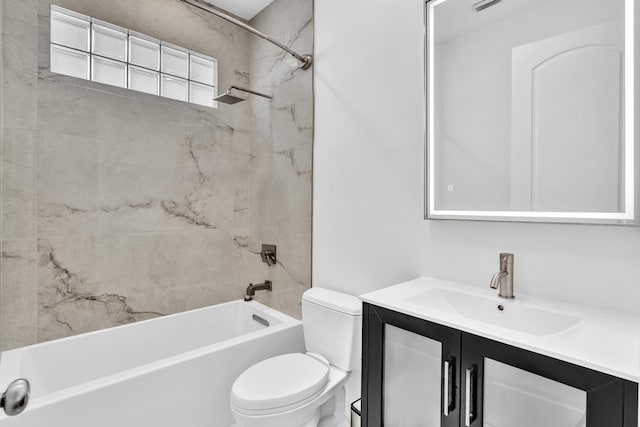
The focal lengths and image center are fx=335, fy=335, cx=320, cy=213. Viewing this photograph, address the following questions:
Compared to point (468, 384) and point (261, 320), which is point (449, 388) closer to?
point (468, 384)

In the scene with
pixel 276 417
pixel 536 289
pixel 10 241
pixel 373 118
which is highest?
pixel 373 118

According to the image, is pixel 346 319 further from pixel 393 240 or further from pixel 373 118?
pixel 373 118

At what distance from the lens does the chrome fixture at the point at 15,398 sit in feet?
2.24

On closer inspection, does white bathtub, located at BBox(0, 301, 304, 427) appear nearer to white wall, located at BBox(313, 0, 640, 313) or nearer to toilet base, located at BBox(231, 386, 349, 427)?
toilet base, located at BBox(231, 386, 349, 427)

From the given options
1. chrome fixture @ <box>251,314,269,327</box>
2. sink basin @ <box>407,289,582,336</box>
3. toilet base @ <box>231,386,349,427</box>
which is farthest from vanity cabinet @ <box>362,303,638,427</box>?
chrome fixture @ <box>251,314,269,327</box>

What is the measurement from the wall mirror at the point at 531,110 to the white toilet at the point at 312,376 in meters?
0.69

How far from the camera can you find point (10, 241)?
1673mm

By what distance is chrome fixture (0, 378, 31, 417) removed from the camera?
0.68 metres

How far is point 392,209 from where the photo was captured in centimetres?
161

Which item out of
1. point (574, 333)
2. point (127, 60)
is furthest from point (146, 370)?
point (127, 60)

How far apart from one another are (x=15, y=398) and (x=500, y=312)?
52.0 inches

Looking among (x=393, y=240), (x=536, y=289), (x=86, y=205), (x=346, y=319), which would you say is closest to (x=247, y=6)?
(x=86, y=205)

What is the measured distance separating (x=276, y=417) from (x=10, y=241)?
5.14 feet

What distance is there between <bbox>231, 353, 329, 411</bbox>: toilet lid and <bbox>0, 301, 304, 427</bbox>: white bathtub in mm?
263
